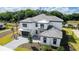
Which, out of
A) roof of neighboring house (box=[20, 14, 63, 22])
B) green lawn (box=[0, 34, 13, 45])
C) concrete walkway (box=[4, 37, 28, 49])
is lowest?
concrete walkway (box=[4, 37, 28, 49])

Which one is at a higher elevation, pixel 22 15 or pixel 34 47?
pixel 22 15

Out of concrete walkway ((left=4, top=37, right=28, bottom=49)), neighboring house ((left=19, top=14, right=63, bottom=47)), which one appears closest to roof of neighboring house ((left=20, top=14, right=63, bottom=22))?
neighboring house ((left=19, top=14, right=63, bottom=47))

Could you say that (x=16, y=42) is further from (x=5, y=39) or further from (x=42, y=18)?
(x=42, y=18)

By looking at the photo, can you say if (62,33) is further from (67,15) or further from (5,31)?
(5,31)

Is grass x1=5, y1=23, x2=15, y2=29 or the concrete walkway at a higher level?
grass x1=5, y1=23, x2=15, y2=29

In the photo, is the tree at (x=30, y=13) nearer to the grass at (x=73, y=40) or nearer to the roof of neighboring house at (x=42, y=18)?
the roof of neighboring house at (x=42, y=18)

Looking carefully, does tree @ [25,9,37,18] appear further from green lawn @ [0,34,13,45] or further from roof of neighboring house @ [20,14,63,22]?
green lawn @ [0,34,13,45]
